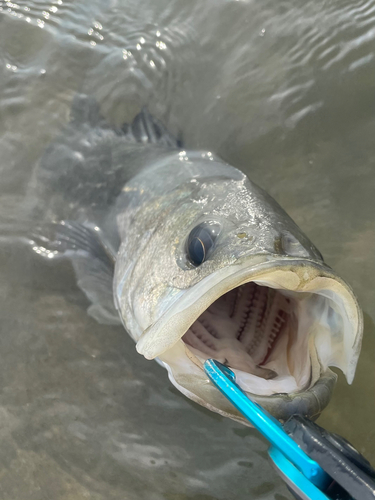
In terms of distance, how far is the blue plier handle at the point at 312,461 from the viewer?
108 centimetres

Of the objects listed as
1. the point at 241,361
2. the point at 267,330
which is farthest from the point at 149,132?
the point at 241,361

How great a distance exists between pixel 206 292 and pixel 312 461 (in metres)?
0.51

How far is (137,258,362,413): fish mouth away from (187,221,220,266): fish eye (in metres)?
0.19

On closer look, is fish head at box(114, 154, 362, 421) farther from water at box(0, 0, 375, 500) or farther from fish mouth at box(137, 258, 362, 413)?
water at box(0, 0, 375, 500)

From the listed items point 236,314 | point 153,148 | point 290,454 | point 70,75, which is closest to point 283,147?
point 153,148

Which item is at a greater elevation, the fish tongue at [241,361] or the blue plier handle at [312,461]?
the blue plier handle at [312,461]

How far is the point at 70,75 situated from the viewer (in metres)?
3.24

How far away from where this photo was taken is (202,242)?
1649mm

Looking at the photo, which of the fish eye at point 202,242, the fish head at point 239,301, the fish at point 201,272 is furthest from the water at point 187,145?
the fish eye at point 202,242

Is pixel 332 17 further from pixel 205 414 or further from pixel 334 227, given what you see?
pixel 205 414

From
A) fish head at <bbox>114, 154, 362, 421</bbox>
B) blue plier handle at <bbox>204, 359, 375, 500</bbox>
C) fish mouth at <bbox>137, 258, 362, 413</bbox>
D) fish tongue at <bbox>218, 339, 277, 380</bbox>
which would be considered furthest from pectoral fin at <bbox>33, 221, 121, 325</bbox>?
blue plier handle at <bbox>204, 359, 375, 500</bbox>

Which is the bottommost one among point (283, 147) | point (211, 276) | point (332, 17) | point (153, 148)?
point (153, 148)

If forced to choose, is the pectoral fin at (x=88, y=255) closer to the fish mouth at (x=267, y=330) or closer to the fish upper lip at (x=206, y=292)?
the fish mouth at (x=267, y=330)

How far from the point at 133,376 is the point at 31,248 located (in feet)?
3.09
